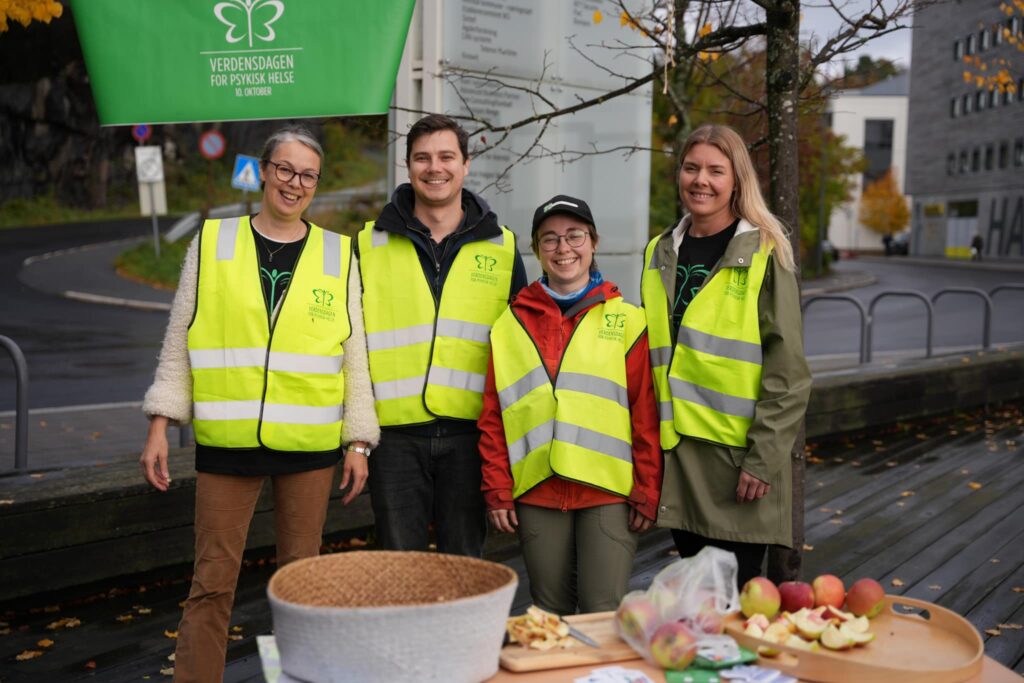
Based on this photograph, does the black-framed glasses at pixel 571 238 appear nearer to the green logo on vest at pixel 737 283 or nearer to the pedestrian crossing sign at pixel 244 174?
the green logo on vest at pixel 737 283

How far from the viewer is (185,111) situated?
4367 millimetres

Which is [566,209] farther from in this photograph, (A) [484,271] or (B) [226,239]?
(B) [226,239]

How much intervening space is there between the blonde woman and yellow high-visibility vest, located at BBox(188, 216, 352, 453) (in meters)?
1.11

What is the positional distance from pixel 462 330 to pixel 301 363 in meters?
0.56

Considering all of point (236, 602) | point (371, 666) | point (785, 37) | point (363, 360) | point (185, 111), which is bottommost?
point (236, 602)

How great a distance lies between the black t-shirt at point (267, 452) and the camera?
3367 mm

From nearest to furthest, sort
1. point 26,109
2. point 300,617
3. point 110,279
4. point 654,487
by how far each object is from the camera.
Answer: point 300,617, point 654,487, point 110,279, point 26,109

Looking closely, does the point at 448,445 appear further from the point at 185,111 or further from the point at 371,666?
the point at 185,111

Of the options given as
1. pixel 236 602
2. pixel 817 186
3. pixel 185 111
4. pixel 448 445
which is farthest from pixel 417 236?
pixel 817 186

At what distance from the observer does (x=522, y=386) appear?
335 centimetres

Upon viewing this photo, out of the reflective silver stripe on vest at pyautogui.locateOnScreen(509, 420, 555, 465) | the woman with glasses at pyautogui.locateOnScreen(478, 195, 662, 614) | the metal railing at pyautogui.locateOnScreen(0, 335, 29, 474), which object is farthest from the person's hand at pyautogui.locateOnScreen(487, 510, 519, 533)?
the metal railing at pyautogui.locateOnScreen(0, 335, 29, 474)

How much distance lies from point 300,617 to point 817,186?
134ft

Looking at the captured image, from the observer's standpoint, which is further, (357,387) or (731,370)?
(357,387)

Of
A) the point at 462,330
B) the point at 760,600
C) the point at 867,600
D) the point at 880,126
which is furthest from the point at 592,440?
the point at 880,126
